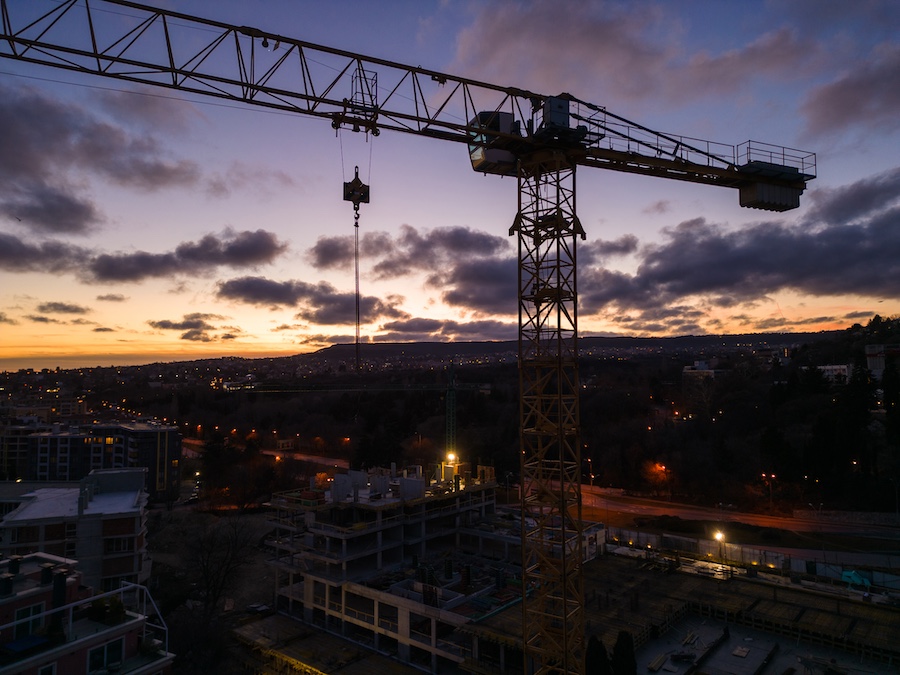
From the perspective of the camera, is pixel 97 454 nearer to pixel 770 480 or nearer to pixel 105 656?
pixel 105 656

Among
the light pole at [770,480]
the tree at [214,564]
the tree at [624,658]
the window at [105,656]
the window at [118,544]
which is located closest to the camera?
the window at [105,656]

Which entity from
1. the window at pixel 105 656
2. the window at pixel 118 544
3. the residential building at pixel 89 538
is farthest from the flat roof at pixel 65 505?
the window at pixel 105 656

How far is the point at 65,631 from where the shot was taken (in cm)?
963

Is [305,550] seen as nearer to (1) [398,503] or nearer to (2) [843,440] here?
(1) [398,503]

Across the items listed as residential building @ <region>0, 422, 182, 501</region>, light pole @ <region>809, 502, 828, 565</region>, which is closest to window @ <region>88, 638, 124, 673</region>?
light pole @ <region>809, 502, 828, 565</region>

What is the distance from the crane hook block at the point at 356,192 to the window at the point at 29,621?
11.7 meters

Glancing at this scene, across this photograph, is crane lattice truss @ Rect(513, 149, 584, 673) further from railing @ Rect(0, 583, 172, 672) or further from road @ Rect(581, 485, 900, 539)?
road @ Rect(581, 485, 900, 539)

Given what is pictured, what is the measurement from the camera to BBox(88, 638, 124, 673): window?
9727 mm

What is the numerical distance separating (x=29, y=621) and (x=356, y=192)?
40.8ft

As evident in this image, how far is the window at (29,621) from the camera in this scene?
9.62 metres

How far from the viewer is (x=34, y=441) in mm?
41656

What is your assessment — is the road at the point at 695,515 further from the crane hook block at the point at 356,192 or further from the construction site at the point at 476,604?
the crane hook block at the point at 356,192

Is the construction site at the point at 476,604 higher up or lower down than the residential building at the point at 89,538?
lower down

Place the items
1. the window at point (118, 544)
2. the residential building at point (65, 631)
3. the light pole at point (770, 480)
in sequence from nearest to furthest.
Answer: the residential building at point (65, 631), the window at point (118, 544), the light pole at point (770, 480)
